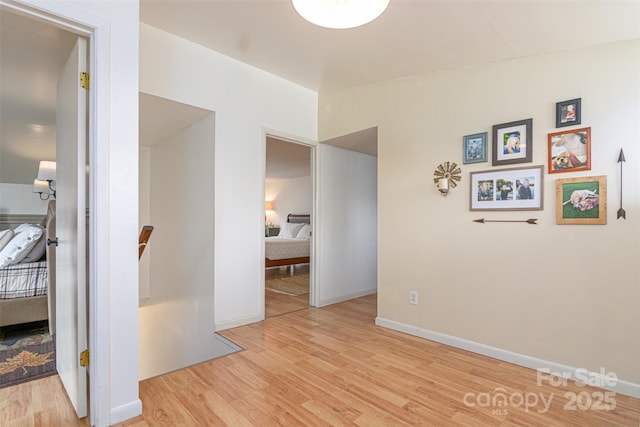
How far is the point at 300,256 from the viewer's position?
19.3ft

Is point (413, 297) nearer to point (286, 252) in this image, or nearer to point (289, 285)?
point (289, 285)

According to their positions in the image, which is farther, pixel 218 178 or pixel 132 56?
pixel 218 178

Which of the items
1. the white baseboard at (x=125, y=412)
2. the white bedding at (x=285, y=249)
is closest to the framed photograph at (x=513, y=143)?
the white baseboard at (x=125, y=412)

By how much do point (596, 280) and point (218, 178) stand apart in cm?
308

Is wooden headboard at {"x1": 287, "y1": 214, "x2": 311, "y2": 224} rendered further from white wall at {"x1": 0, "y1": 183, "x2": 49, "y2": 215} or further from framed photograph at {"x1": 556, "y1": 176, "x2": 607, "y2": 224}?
framed photograph at {"x1": 556, "y1": 176, "x2": 607, "y2": 224}

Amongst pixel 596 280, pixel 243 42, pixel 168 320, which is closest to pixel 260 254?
pixel 168 320

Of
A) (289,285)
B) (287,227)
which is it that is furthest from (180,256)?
(287,227)

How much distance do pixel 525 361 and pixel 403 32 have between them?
2.56 m

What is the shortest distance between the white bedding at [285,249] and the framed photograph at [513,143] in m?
3.88

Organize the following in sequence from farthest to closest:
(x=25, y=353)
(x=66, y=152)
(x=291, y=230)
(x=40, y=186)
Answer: (x=291, y=230) → (x=40, y=186) → (x=25, y=353) → (x=66, y=152)

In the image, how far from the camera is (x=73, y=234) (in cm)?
168

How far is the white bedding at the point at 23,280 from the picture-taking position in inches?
113

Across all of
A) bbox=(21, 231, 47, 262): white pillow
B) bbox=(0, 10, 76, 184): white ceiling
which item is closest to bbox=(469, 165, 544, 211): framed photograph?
bbox=(0, 10, 76, 184): white ceiling

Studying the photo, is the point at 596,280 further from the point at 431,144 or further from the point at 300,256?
the point at 300,256
